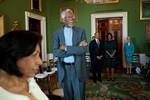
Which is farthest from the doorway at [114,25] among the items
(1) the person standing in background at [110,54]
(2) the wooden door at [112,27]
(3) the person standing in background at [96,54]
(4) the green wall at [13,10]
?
(4) the green wall at [13,10]

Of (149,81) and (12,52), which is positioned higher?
(12,52)

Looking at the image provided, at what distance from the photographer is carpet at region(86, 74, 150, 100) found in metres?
6.64

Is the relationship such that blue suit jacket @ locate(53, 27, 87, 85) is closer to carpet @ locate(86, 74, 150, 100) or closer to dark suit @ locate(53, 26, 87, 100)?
dark suit @ locate(53, 26, 87, 100)

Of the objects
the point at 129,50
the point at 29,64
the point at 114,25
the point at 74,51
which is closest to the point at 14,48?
the point at 29,64

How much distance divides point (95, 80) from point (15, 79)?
7.63 m

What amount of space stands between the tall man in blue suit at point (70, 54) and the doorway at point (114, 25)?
804 centimetres

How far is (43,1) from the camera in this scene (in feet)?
37.7

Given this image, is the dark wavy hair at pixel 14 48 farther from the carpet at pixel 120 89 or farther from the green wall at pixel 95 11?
the green wall at pixel 95 11

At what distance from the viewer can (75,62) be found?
3.63m

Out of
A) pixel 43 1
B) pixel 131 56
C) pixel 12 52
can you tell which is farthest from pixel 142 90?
pixel 12 52

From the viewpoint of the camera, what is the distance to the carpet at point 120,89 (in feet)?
21.8

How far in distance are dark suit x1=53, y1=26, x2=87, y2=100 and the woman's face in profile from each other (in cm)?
208

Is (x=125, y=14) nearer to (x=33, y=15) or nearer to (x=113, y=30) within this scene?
(x=113, y=30)

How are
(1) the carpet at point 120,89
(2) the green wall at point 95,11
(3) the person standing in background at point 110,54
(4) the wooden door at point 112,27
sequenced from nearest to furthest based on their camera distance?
(1) the carpet at point 120,89 → (3) the person standing in background at point 110,54 → (2) the green wall at point 95,11 → (4) the wooden door at point 112,27
